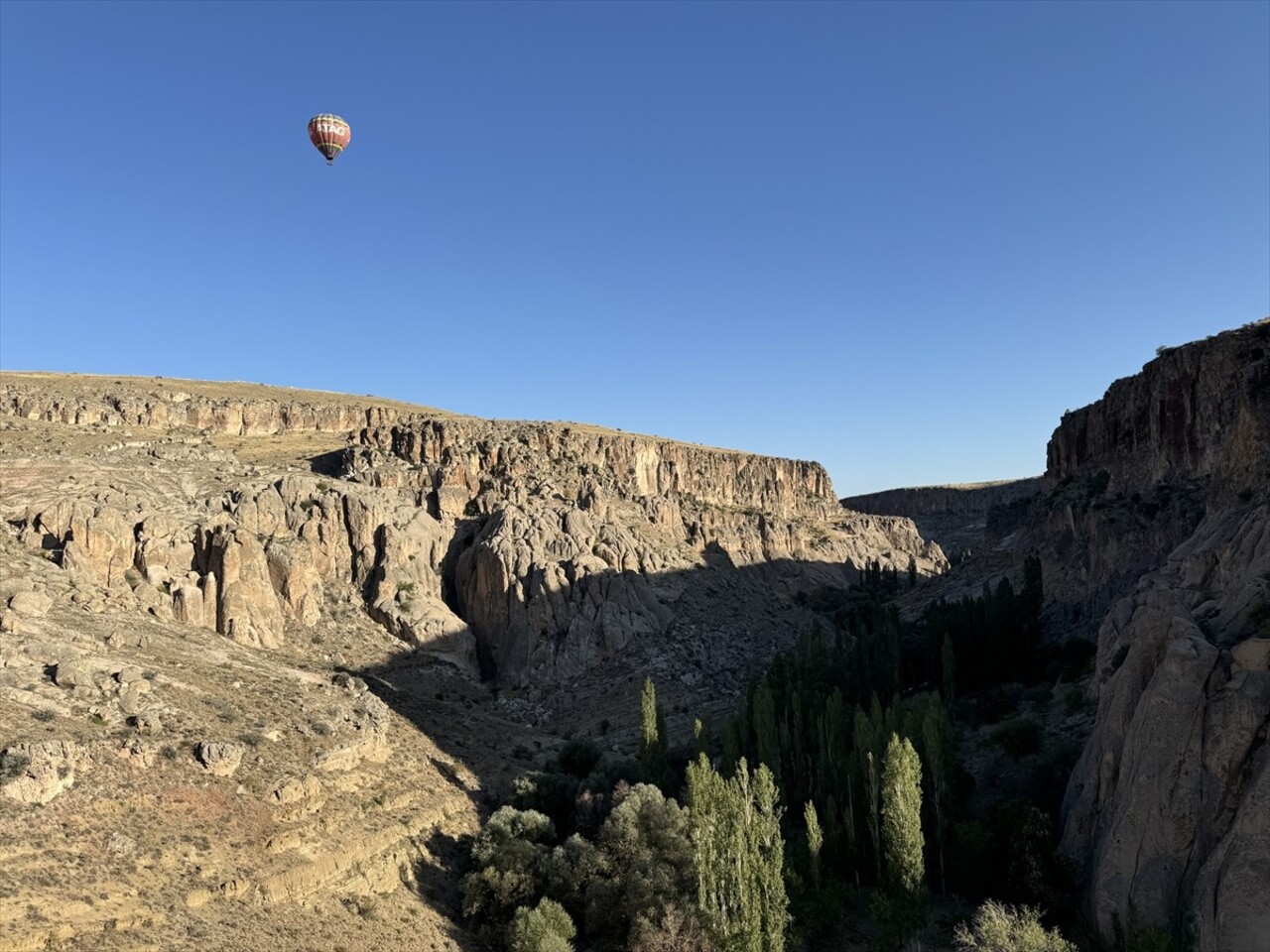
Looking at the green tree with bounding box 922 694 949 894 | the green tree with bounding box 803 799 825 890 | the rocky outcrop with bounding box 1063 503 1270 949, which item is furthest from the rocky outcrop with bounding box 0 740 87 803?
the rocky outcrop with bounding box 1063 503 1270 949

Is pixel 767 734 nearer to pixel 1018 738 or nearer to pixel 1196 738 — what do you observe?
pixel 1018 738

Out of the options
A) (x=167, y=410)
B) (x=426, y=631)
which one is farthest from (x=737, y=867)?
(x=167, y=410)

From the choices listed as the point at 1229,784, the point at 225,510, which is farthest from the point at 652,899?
the point at 225,510

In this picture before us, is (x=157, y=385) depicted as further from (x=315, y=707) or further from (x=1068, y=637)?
(x=1068, y=637)

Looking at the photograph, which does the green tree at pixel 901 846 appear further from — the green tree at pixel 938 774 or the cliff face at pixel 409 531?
the cliff face at pixel 409 531

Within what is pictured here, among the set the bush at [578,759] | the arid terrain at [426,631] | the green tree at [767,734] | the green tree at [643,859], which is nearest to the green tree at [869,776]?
the green tree at [767,734]

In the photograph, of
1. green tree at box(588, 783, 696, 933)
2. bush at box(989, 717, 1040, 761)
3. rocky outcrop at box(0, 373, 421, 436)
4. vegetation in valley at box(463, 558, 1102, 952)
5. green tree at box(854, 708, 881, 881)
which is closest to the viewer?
vegetation in valley at box(463, 558, 1102, 952)

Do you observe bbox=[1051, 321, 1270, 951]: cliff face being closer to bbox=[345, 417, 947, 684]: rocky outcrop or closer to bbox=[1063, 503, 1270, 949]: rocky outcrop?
bbox=[1063, 503, 1270, 949]: rocky outcrop
